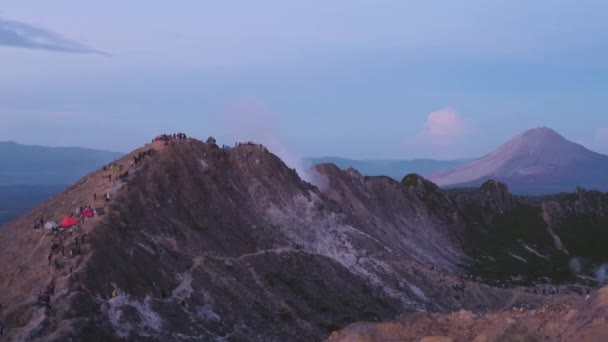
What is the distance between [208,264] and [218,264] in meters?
1.05

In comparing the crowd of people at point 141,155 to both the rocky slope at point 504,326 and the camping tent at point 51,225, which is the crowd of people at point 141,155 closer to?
the camping tent at point 51,225

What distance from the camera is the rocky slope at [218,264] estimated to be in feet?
152

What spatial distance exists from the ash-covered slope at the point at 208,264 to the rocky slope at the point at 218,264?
119mm

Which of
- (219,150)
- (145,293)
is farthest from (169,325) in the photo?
(219,150)

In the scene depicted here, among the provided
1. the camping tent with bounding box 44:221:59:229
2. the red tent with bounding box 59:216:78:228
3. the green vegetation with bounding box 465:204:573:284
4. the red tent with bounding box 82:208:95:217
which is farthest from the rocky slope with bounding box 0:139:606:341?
the green vegetation with bounding box 465:204:573:284

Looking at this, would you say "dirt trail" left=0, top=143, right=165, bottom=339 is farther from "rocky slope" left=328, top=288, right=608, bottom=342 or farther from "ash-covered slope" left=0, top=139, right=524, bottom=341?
"rocky slope" left=328, top=288, right=608, bottom=342

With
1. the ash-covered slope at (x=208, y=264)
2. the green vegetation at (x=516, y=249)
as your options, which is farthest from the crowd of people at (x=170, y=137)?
the green vegetation at (x=516, y=249)

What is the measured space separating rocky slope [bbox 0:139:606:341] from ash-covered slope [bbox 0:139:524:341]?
0.39 feet

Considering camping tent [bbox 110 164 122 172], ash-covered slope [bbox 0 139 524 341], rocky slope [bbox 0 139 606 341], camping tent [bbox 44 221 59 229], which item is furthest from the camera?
camping tent [bbox 110 164 122 172]

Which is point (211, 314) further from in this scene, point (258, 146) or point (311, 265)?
point (258, 146)

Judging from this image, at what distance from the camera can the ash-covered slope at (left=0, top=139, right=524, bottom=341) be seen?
152 feet

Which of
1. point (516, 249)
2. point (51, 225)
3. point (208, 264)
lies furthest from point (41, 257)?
point (516, 249)

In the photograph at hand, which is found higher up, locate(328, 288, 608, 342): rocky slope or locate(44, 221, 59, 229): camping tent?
locate(44, 221, 59, 229): camping tent

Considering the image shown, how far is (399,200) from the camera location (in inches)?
4547
